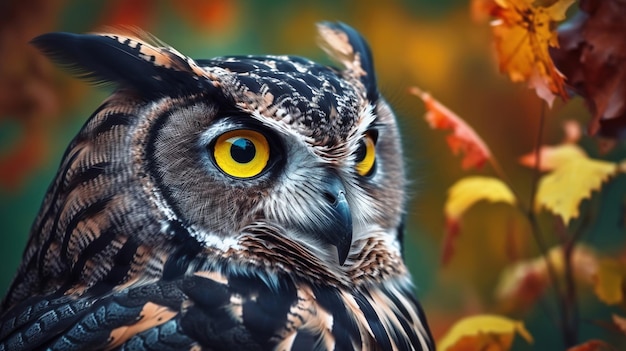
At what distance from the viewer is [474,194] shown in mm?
1122

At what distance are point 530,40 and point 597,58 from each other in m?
0.09

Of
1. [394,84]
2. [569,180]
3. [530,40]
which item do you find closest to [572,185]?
[569,180]

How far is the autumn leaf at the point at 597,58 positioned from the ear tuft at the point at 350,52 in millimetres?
293

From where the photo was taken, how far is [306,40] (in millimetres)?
1872

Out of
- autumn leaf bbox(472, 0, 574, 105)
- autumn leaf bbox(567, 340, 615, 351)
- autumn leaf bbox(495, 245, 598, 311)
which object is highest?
autumn leaf bbox(472, 0, 574, 105)

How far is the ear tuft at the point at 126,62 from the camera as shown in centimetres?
87

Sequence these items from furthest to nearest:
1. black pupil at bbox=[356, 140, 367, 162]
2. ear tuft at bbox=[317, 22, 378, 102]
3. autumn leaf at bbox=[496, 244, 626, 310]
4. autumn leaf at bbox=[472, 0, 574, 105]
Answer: autumn leaf at bbox=[496, 244, 626, 310]
ear tuft at bbox=[317, 22, 378, 102]
black pupil at bbox=[356, 140, 367, 162]
autumn leaf at bbox=[472, 0, 574, 105]

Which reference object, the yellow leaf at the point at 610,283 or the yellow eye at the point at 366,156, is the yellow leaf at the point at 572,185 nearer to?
the yellow leaf at the point at 610,283

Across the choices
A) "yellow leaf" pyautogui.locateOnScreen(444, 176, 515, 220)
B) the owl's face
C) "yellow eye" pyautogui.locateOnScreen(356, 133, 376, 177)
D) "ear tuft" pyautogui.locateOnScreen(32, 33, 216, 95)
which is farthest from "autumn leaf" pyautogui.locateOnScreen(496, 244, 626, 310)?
"ear tuft" pyautogui.locateOnScreen(32, 33, 216, 95)

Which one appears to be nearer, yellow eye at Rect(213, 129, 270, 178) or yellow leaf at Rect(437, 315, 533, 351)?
yellow eye at Rect(213, 129, 270, 178)

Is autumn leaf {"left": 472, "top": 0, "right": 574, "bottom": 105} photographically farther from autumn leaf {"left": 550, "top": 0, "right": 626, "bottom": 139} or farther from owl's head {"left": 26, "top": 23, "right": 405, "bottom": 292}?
owl's head {"left": 26, "top": 23, "right": 405, "bottom": 292}

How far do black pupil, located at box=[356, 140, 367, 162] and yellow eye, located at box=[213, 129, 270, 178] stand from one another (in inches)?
6.4

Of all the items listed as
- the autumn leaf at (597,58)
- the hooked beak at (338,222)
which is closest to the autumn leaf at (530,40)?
the autumn leaf at (597,58)

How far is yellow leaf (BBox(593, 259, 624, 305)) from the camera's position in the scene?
3.22 ft
